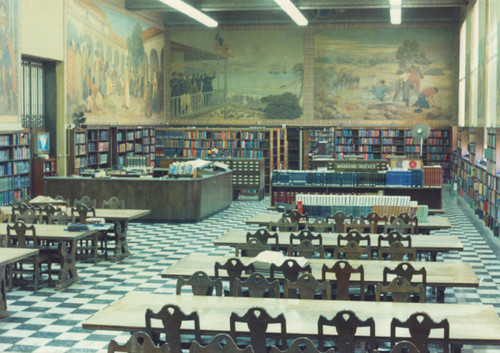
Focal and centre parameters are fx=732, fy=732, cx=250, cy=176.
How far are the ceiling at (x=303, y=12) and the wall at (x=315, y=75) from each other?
32 cm

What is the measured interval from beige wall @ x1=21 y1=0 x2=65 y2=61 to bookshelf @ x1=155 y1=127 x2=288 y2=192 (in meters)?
6.67

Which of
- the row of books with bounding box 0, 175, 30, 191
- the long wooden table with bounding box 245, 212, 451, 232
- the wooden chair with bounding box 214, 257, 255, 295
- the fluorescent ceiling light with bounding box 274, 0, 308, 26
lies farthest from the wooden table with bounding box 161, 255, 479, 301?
the fluorescent ceiling light with bounding box 274, 0, 308, 26

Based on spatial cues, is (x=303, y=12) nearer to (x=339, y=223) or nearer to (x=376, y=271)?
(x=339, y=223)

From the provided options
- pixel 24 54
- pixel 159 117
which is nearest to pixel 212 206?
pixel 24 54

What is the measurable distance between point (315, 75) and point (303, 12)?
2.50 m

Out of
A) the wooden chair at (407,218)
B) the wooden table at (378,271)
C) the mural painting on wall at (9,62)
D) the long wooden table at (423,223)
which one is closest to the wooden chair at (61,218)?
the long wooden table at (423,223)

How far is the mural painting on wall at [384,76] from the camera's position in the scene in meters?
28.5

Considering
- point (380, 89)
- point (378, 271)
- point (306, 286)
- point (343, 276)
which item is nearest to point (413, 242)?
point (378, 271)

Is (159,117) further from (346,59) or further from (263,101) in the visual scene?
(346,59)

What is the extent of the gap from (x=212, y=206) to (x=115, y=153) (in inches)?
247

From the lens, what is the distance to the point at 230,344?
4.61m

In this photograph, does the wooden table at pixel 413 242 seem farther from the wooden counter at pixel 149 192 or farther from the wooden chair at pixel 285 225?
the wooden counter at pixel 149 192

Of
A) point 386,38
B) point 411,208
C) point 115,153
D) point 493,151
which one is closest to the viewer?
point 411,208

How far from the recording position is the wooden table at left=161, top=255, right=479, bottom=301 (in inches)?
286
